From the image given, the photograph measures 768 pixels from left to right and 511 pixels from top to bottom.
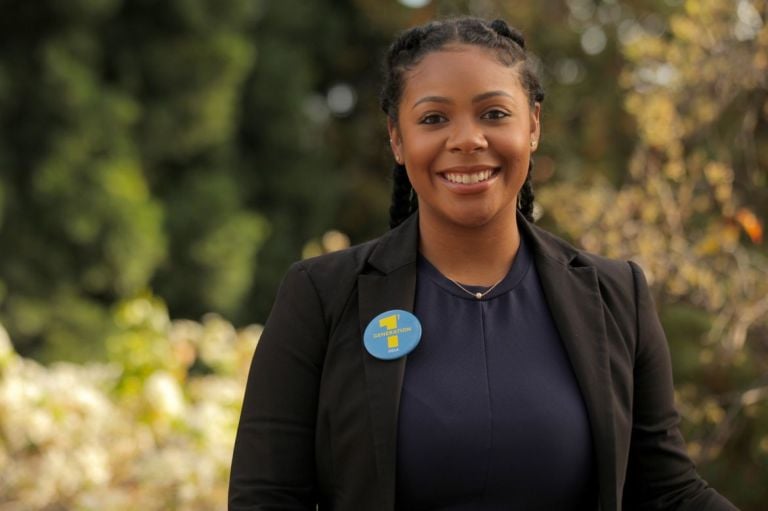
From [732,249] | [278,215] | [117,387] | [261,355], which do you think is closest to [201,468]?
[117,387]

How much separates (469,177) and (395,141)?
0.20 m

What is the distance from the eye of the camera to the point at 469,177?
1893 millimetres

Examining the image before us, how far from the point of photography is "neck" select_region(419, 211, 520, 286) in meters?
1.98

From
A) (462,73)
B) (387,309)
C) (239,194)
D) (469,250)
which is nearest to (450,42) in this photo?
(462,73)

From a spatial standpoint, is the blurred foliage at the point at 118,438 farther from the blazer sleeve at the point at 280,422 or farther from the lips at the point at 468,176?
the lips at the point at 468,176

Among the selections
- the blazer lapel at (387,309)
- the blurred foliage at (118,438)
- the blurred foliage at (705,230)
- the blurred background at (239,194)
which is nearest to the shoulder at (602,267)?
the blazer lapel at (387,309)

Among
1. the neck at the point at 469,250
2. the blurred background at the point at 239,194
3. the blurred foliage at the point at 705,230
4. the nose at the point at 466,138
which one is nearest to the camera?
the nose at the point at 466,138

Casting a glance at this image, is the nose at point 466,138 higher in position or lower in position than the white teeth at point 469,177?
higher

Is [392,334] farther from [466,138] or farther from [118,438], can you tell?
[118,438]

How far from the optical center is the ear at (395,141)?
6.64 ft

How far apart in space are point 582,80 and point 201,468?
904 centimetres

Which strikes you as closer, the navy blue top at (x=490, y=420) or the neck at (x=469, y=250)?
the navy blue top at (x=490, y=420)

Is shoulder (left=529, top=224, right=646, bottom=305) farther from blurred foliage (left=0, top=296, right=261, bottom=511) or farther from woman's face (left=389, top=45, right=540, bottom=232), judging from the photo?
blurred foliage (left=0, top=296, right=261, bottom=511)

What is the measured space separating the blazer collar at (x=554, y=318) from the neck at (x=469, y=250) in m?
0.04
